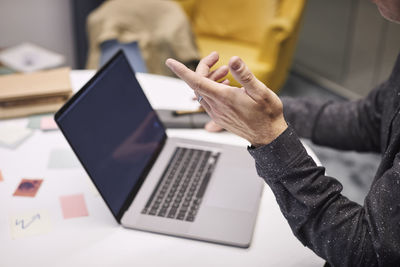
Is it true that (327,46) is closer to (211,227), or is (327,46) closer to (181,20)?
(181,20)

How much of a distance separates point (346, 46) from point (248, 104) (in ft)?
8.31

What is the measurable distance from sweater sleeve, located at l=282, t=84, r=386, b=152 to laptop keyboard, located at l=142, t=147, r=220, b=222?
0.30 m

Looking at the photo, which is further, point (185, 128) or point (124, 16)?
point (124, 16)

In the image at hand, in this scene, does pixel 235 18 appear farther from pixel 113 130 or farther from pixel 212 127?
pixel 113 130

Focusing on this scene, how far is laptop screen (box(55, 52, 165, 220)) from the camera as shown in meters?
0.94

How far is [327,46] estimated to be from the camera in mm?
3248

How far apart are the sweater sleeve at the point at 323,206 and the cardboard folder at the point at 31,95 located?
844 millimetres

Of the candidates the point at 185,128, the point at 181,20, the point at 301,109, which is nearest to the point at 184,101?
the point at 185,128

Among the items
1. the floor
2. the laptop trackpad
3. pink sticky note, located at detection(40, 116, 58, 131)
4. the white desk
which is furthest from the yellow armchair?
the white desk

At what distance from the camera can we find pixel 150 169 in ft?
3.72

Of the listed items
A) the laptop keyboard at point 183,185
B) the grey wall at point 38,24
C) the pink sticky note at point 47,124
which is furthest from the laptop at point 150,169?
the grey wall at point 38,24

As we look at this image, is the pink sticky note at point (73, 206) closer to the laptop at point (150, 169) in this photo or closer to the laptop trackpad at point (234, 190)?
the laptop at point (150, 169)

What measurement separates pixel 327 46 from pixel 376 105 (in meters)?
2.11

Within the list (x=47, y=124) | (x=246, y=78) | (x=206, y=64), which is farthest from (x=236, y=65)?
(x=47, y=124)
